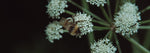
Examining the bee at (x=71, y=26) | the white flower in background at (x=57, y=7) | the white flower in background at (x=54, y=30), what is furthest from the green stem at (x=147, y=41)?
the white flower in background at (x=57, y=7)

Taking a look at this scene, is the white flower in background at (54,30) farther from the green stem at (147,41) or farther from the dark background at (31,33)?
the green stem at (147,41)

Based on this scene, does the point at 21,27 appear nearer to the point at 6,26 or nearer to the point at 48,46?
the point at 6,26

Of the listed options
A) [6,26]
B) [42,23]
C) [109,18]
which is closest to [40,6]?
[42,23]

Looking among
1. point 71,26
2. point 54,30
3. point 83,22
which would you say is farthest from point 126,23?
point 54,30

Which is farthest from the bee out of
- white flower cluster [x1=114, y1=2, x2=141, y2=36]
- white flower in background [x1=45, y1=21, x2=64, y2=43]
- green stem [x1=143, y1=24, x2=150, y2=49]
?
green stem [x1=143, y1=24, x2=150, y2=49]

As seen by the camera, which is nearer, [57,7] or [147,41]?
[57,7]

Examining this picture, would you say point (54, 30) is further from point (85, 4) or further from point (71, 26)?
point (85, 4)
